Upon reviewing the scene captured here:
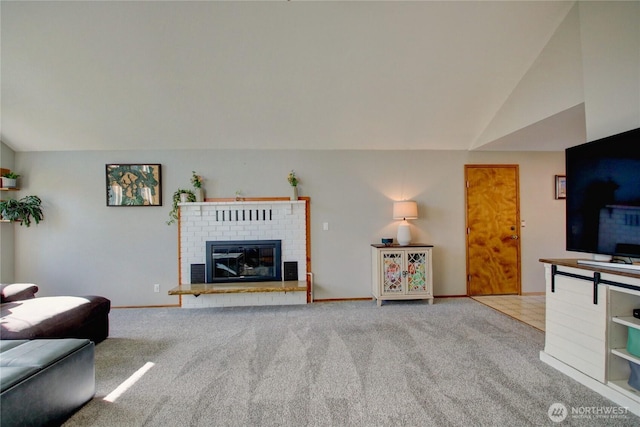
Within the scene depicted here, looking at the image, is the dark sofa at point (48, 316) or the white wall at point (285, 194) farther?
the white wall at point (285, 194)

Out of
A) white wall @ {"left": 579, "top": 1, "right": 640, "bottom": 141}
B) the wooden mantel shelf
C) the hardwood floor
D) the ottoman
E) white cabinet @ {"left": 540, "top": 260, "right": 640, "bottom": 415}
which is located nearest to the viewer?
the ottoman

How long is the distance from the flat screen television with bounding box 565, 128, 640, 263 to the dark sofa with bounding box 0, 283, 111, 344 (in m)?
4.26

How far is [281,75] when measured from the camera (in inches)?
129

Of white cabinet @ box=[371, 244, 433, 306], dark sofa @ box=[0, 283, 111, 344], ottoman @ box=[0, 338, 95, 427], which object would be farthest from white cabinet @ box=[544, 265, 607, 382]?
dark sofa @ box=[0, 283, 111, 344]

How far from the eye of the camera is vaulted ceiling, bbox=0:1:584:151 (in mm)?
2746

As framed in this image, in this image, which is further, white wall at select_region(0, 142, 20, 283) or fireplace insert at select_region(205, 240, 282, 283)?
fireplace insert at select_region(205, 240, 282, 283)

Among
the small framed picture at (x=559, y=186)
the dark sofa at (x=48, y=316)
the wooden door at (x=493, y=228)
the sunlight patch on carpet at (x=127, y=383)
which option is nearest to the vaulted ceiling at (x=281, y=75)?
the wooden door at (x=493, y=228)

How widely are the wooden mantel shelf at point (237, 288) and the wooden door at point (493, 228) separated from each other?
2.65 metres

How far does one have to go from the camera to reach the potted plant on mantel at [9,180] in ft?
12.6

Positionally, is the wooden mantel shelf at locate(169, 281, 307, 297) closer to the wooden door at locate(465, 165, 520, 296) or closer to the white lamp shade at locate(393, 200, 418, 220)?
the white lamp shade at locate(393, 200, 418, 220)

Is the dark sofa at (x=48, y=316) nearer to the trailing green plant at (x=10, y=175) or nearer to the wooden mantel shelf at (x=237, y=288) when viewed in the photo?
the wooden mantel shelf at (x=237, y=288)

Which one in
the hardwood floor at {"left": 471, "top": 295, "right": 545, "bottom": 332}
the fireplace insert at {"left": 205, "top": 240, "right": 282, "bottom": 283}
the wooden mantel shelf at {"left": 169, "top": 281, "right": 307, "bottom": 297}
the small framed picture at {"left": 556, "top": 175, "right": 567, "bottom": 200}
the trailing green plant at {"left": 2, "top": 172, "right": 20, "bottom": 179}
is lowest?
the hardwood floor at {"left": 471, "top": 295, "right": 545, "bottom": 332}

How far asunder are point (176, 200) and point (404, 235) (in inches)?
126

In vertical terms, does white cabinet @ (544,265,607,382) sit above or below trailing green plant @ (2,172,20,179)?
below
